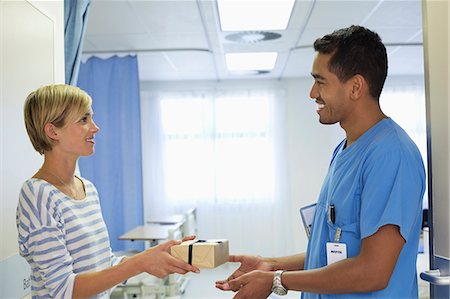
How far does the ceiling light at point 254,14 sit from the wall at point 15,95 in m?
1.55

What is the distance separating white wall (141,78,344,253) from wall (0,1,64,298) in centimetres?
481

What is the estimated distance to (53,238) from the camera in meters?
1.23

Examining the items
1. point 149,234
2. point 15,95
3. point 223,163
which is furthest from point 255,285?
point 223,163

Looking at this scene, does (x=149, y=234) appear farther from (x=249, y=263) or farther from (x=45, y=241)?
(x=45, y=241)

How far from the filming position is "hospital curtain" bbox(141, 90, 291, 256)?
6.25m

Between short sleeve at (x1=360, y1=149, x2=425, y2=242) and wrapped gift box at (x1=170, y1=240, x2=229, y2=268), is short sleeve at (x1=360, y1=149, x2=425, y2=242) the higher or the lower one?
the higher one

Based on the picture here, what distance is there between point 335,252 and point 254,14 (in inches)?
90.6

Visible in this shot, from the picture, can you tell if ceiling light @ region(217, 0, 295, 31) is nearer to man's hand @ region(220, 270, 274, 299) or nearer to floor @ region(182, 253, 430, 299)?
man's hand @ region(220, 270, 274, 299)

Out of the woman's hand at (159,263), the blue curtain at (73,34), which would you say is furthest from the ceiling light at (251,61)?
the woman's hand at (159,263)

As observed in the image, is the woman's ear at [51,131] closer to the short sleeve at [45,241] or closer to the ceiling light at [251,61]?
the short sleeve at [45,241]

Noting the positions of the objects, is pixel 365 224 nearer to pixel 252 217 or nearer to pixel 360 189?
pixel 360 189

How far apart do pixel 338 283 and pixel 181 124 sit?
5254 mm

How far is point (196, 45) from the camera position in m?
4.34

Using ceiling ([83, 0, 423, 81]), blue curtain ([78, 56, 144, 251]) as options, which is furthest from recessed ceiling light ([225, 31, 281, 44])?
blue curtain ([78, 56, 144, 251])
